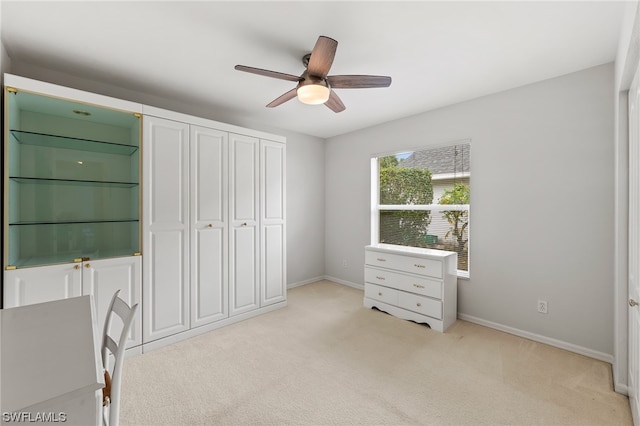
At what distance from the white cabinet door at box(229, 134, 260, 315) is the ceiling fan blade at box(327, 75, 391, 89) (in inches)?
57.7

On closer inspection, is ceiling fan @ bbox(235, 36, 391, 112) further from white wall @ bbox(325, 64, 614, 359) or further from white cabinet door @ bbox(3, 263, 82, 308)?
white cabinet door @ bbox(3, 263, 82, 308)

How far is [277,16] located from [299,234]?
326 cm

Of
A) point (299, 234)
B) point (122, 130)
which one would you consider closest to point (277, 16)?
point (122, 130)

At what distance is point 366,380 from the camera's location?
212 cm

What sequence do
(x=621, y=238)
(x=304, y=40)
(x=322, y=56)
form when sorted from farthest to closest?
(x=304, y=40)
(x=621, y=238)
(x=322, y=56)

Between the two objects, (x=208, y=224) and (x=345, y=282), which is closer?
(x=208, y=224)

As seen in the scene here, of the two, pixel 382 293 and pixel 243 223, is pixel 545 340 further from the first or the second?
pixel 243 223

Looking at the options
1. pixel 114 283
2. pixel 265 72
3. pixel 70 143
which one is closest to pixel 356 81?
pixel 265 72

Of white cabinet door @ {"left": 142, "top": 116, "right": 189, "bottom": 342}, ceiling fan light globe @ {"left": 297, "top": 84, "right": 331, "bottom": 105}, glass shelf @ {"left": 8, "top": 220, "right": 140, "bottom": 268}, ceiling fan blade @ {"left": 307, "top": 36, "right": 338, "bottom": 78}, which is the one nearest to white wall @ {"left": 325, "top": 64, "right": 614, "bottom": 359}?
ceiling fan light globe @ {"left": 297, "top": 84, "right": 331, "bottom": 105}

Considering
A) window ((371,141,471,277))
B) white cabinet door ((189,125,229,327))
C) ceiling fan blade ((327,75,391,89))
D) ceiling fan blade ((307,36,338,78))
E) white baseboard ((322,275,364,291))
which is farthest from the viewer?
white baseboard ((322,275,364,291))

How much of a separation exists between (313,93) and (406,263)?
2152 mm

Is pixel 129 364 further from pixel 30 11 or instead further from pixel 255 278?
pixel 30 11

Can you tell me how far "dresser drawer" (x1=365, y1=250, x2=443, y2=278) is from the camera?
302 centimetres

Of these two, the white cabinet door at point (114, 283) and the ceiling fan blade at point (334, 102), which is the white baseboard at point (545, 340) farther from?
the white cabinet door at point (114, 283)
